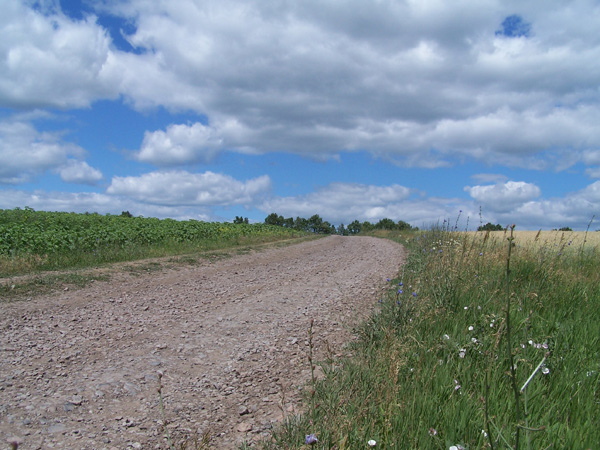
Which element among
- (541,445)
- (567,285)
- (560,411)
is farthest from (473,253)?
(541,445)

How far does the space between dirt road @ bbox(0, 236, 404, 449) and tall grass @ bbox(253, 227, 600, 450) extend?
52 cm

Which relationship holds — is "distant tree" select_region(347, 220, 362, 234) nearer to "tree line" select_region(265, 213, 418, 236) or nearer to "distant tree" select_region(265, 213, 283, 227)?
"tree line" select_region(265, 213, 418, 236)

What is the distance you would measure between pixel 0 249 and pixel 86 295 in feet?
→ 21.4

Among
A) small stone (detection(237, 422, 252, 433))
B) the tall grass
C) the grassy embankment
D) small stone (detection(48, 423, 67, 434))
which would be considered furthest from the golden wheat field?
the grassy embankment

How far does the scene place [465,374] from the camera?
156 inches

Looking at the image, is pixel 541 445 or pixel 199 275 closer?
pixel 541 445

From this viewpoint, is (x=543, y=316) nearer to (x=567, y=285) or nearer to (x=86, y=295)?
(x=567, y=285)

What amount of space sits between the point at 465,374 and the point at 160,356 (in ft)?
11.9

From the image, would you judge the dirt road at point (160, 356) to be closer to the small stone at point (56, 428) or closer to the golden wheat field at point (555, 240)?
the small stone at point (56, 428)

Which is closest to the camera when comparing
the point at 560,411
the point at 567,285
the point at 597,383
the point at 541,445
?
the point at 541,445

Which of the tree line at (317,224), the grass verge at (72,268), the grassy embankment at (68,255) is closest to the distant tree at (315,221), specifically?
the tree line at (317,224)

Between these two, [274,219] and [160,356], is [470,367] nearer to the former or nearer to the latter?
[160,356]

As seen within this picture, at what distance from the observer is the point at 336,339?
5.63m

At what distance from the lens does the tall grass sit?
2.93 m
